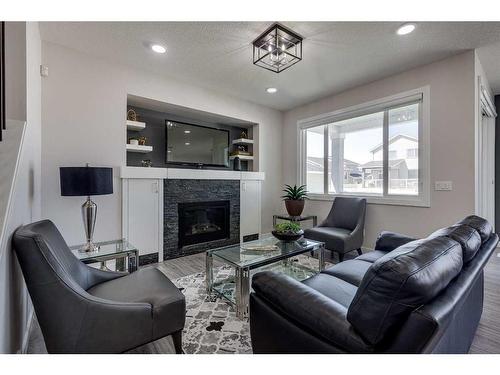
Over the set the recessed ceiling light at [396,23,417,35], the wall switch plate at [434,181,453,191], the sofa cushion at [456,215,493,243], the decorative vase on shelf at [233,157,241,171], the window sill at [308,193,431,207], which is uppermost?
the recessed ceiling light at [396,23,417,35]

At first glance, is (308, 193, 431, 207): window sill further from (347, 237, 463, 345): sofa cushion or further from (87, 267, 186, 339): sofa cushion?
(87, 267, 186, 339): sofa cushion

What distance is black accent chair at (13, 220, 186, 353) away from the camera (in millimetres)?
1179

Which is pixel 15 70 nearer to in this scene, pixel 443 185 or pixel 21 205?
pixel 21 205

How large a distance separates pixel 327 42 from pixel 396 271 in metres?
2.50

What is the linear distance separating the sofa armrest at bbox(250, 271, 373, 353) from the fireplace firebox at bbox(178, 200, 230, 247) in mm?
2526

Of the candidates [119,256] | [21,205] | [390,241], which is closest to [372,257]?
[390,241]

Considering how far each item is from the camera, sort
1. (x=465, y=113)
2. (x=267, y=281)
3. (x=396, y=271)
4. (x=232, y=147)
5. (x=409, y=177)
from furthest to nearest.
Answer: (x=232, y=147)
(x=409, y=177)
(x=465, y=113)
(x=267, y=281)
(x=396, y=271)

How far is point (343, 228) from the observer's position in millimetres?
3574

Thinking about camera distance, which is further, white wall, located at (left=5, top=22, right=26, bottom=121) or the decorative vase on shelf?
the decorative vase on shelf

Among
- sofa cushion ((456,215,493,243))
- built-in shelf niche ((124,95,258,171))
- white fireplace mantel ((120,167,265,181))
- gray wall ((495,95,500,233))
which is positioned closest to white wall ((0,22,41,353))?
A: white fireplace mantel ((120,167,265,181))

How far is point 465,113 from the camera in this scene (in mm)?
2758

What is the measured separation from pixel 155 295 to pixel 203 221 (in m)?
2.50
